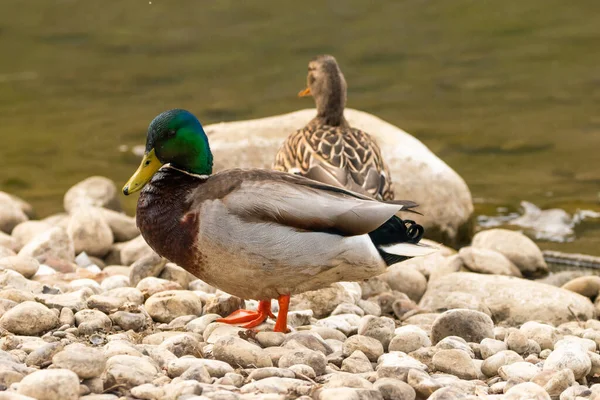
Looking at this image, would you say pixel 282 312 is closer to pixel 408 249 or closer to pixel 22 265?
pixel 408 249

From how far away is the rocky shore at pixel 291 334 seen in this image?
10.9 ft

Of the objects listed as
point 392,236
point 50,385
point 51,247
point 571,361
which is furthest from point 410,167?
point 50,385

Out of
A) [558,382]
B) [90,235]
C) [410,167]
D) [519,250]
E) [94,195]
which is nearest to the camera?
[558,382]

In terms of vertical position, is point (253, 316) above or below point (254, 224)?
below

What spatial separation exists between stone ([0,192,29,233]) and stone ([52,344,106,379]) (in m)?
4.12

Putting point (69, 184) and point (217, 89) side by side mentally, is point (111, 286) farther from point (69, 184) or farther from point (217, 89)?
point (217, 89)

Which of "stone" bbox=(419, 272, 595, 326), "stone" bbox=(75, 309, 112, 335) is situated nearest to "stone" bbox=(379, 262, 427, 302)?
"stone" bbox=(419, 272, 595, 326)

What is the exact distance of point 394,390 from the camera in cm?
338

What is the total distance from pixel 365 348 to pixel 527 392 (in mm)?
820

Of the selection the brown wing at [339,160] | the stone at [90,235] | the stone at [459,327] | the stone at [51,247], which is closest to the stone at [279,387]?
the stone at [459,327]

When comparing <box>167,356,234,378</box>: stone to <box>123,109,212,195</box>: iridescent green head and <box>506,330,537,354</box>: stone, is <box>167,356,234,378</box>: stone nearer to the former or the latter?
<box>123,109,212,195</box>: iridescent green head

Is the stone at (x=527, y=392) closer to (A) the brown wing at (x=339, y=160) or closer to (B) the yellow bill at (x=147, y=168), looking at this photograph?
(B) the yellow bill at (x=147, y=168)

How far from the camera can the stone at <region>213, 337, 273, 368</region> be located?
12.2ft

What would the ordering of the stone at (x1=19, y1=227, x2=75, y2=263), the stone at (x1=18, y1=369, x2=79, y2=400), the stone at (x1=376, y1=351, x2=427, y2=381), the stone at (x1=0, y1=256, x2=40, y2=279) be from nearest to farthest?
1. the stone at (x1=18, y1=369, x2=79, y2=400)
2. the stone at (x1=376, y1=351, x2=427, y2=381)
3. the stone at (x1=0, y1=256, x2=40, y2=279)
4. the stone at (x1=19, y1=227, x2=75, y2=263)
